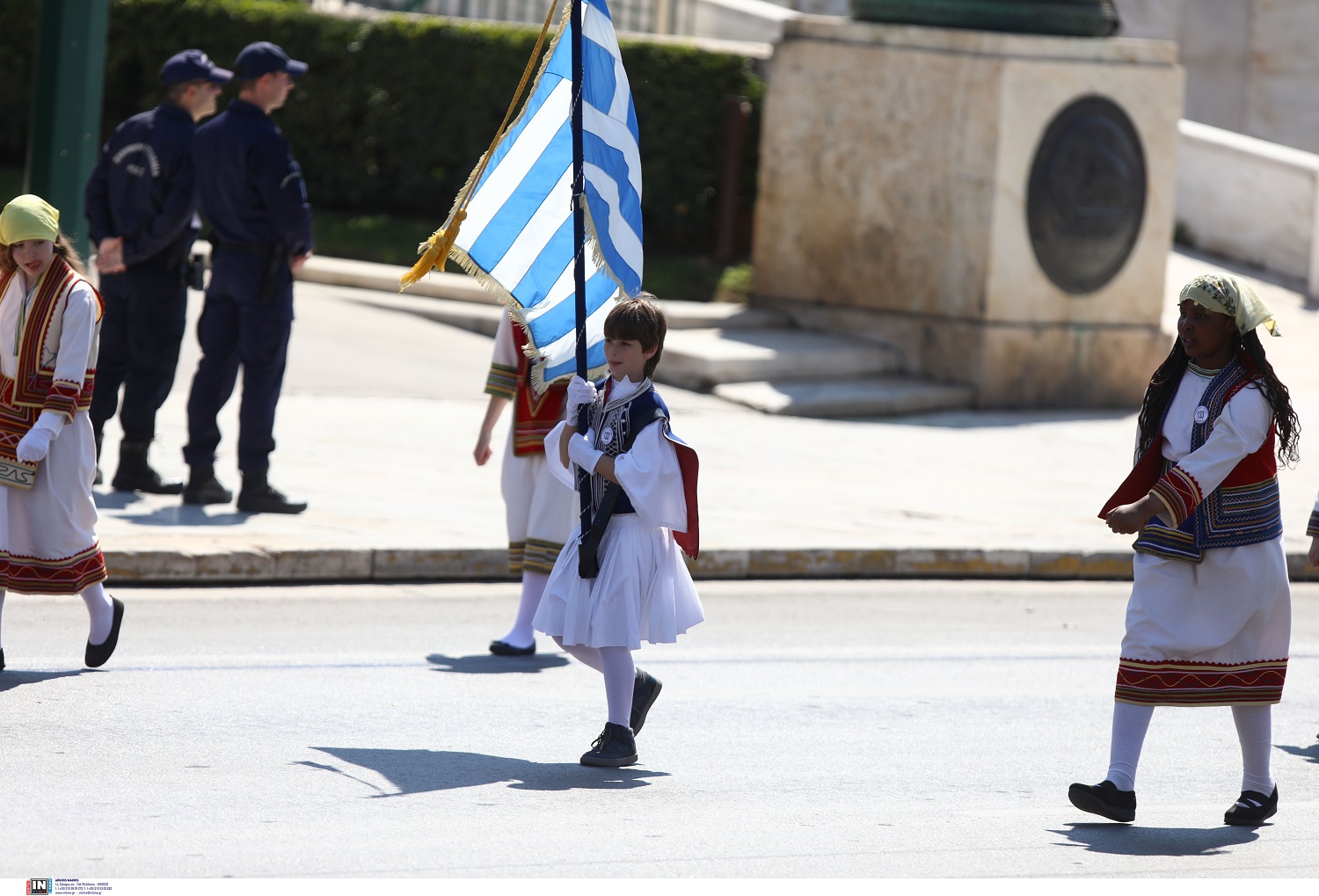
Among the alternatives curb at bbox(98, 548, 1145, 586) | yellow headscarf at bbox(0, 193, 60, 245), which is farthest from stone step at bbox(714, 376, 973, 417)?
yellow headscarf at bbox(0, 193, 60, 245)

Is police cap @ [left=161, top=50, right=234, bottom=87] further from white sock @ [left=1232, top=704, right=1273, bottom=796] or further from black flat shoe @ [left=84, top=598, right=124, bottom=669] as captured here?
white sock @ [left=1232, top=704, right=1273, bottom=796]

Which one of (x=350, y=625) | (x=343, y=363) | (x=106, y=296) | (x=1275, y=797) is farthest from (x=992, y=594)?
(x=343, y=363)

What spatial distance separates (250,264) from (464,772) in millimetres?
4682

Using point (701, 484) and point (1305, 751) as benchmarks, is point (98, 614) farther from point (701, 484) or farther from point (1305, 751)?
point (701, 484)

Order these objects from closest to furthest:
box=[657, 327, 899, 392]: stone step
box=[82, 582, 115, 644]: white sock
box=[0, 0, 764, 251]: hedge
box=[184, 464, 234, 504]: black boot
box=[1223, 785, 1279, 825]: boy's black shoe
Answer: box=[1223, 785, 1279, 825]: boy's black shoe < box=[82, 582, 115, 644]: white sock < box=[184, 464, 234, 504]: black boot < box=[657, 327, 899, 392]: stone step < box=[0, 0, 764, 251]: hedge

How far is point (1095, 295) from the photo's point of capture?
647 inches

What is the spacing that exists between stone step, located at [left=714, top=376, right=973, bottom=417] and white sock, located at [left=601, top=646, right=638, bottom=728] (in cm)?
900

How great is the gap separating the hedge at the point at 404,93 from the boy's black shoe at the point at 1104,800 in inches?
533

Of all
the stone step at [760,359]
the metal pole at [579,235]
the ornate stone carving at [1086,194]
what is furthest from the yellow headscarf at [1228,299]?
the ornate stone carving at [1086,194]

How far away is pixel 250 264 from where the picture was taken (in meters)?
10.0

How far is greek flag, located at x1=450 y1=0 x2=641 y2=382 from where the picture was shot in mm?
6734

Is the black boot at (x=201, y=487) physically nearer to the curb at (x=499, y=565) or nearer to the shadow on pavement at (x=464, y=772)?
the curb at (x=499, y=565)

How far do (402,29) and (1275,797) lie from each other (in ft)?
50.2

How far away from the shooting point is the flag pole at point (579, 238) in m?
6.35
